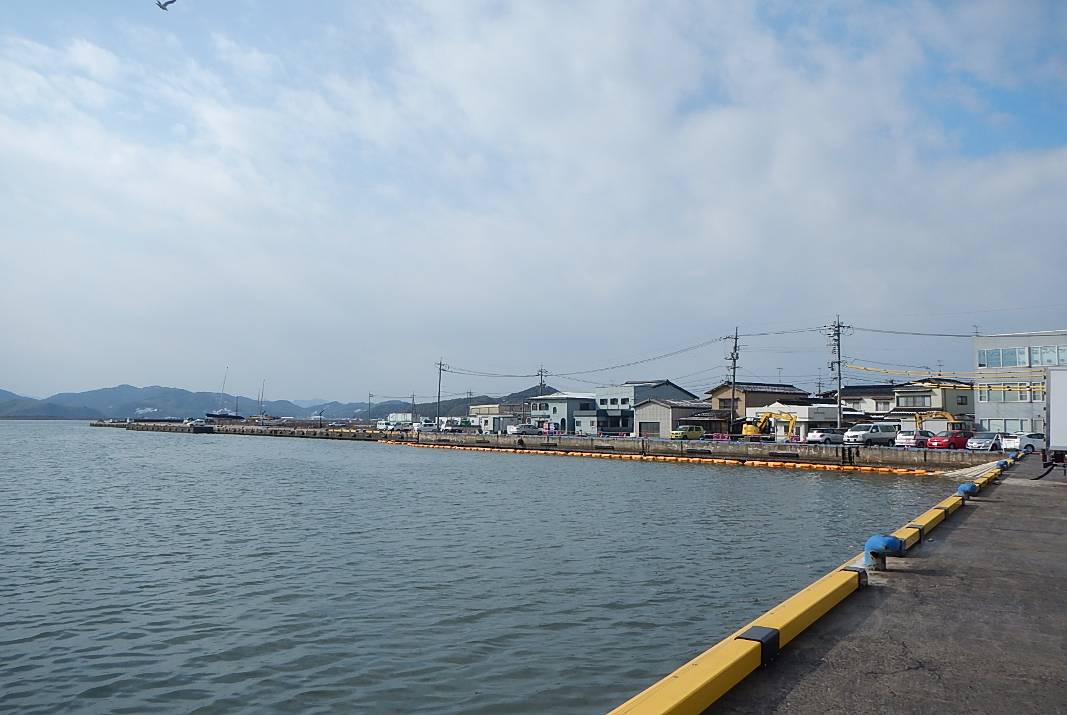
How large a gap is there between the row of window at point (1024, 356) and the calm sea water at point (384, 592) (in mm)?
30090

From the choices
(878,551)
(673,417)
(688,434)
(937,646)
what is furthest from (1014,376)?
(937,646)

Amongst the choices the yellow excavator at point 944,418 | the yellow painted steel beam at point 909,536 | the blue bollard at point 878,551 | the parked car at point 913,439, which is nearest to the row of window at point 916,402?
the yellow excavator at point 944,418

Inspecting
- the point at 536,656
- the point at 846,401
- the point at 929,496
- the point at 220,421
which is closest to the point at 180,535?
the point at 536,656

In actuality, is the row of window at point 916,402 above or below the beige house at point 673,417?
above

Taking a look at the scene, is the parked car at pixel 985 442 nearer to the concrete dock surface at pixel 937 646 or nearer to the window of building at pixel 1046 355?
the window of building at pixel 1046 355

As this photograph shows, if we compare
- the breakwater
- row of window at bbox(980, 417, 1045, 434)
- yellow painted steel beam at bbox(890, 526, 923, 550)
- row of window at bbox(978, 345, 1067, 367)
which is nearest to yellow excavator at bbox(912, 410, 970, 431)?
row of window at bbox(980, 417, 1045, 434)

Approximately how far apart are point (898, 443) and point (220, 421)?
13934 cm

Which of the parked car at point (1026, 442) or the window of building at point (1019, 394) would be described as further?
the window of building at point (1019, 394)

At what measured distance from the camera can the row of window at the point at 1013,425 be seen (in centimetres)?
5034

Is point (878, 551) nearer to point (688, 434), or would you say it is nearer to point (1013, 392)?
point (1013, 392)

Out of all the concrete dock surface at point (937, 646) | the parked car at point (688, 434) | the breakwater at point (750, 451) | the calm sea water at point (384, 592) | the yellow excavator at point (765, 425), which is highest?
the yellow excavator at point (765, 425)

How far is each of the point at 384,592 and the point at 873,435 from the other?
44.5 meters

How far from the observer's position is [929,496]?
29.1 meters

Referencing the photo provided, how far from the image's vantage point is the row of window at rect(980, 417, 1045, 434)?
5034 cm
